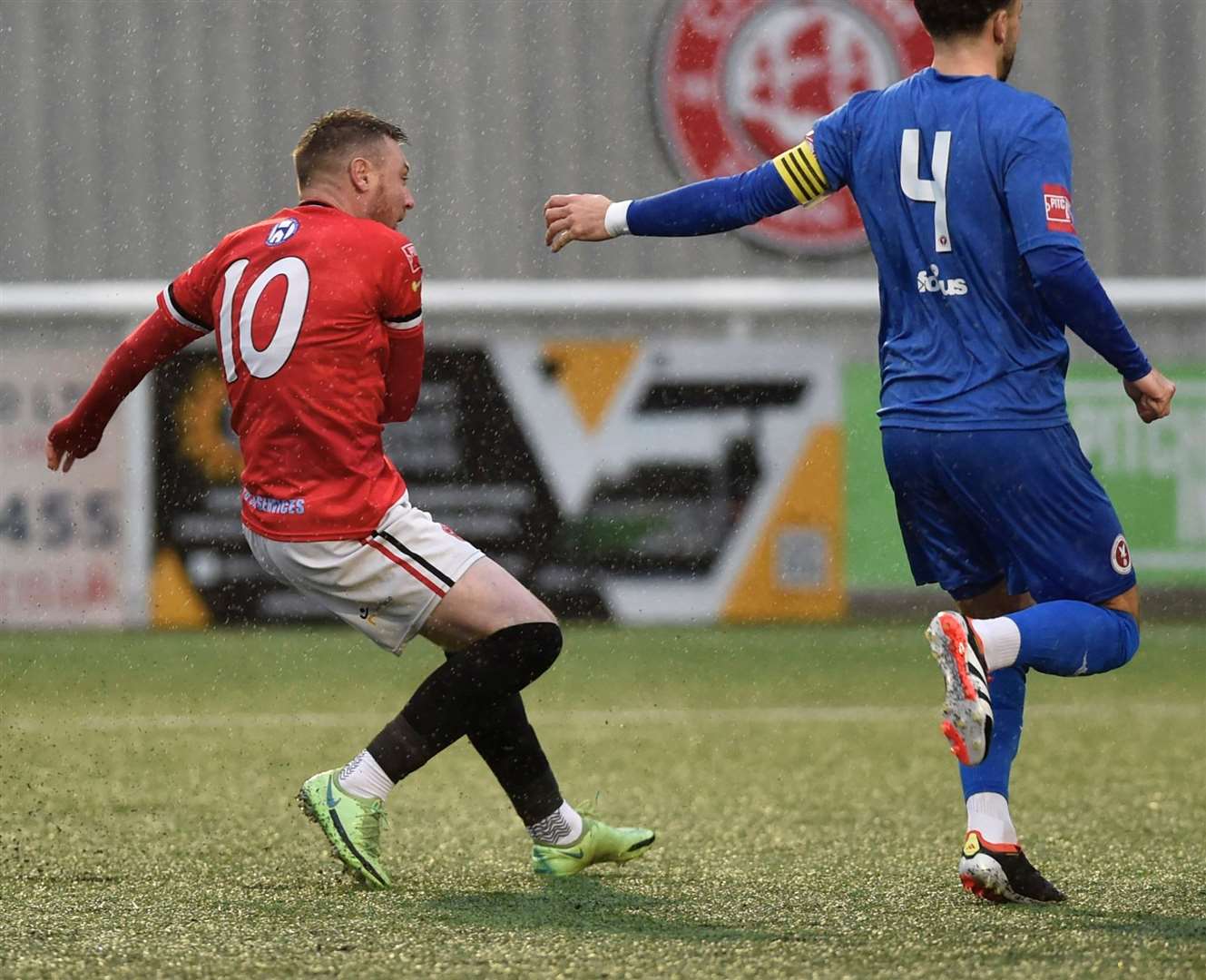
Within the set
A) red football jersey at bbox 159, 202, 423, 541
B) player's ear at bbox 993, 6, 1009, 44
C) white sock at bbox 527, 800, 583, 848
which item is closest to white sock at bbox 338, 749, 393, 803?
white sock at bbox 527, 800, 583, 848

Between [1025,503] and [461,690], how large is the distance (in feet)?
3.77

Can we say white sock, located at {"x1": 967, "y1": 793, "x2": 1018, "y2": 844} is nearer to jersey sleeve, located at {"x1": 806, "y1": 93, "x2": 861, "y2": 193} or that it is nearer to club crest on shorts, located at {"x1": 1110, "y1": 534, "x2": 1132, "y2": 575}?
club crest on shorts, located at {"x1": 1110, "y1": 534, "x2": 1132, "y2": 575}

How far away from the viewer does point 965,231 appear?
359 cm

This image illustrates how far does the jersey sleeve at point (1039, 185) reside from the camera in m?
3.47

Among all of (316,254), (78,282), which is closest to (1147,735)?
(316,254)

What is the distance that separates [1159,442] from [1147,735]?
4039mm

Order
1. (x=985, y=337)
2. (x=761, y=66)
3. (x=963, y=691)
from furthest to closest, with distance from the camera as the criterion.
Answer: (x=761, y=66) → (x=985, y=337) → (x=963, y=691)

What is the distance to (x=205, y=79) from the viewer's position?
1453 centimetres

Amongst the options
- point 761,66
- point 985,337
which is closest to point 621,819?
point 985,337

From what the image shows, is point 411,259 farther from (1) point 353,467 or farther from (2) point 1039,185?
(2) point 1039,185

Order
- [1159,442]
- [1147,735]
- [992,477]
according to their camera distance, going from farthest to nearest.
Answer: [1159,442], [1147,735], [992,477]

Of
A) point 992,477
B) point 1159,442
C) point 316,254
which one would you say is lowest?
point 1159,442

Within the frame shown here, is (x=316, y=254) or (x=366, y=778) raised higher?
(x=316, y=254)

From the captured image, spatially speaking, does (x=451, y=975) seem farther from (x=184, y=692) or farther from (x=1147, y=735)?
(x=184, y=692)
